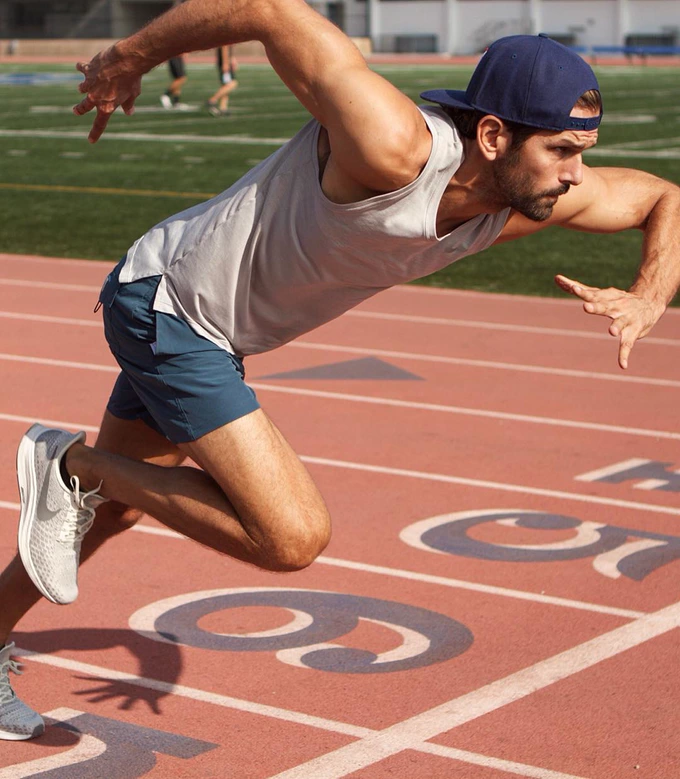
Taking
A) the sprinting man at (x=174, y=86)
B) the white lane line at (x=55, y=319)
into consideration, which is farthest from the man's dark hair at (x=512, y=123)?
the sprinting man at (x=174, y=86)

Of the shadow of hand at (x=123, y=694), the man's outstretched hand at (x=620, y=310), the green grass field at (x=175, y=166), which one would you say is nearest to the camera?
the man's outstretched hand at (x=620, y=310)

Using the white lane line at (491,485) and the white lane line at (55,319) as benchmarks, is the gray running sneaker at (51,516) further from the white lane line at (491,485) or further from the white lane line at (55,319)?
the white lane line at (55,319)

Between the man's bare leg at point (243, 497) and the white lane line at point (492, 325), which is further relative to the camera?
the white lane line at point (492, 325)

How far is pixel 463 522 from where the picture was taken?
6230mm

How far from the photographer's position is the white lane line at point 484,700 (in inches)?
155

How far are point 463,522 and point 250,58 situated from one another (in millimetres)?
57413

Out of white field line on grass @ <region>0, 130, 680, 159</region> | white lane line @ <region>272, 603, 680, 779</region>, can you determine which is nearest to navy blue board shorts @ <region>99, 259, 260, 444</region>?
white lane line @ <region>272, 603, 680, 779</region>

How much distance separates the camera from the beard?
3.69 metres

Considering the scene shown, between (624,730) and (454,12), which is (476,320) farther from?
(454,12)

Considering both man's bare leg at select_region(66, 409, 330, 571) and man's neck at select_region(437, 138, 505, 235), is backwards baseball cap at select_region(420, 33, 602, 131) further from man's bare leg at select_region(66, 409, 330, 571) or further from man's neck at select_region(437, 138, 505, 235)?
man's bare leg at select_region(66, 409, 330, 571)

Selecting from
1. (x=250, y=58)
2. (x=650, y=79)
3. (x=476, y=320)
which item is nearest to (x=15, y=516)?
(x=476, y=320)

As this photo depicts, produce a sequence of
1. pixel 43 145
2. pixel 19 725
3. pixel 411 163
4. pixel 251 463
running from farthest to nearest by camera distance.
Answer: pixel 43 145 < pixel 19 725 < pixel 251 463 < pixel 411 163

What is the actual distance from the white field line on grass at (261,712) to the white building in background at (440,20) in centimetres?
6806

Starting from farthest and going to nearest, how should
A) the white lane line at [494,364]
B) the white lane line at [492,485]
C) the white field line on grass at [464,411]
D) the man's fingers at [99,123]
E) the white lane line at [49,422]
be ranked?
1. the white lane line at [494,364]
2. the white field line on grass at [464,411]
3. the white lane line at [49,422]
4. the white lane line at [492,485]
5. the man's fingers at [99,123]
